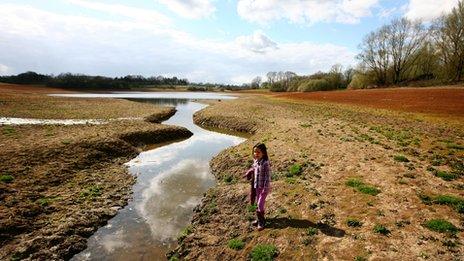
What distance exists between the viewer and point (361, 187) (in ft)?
46.6

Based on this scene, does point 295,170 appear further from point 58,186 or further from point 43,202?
point 58,186

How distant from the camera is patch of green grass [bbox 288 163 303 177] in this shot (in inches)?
680

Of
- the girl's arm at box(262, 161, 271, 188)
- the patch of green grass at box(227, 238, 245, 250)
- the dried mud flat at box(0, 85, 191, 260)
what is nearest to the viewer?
the patch of green grass at box(227, 238, 245, 250)

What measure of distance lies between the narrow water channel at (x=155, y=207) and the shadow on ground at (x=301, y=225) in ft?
12.9

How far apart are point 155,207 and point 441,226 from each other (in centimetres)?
1177

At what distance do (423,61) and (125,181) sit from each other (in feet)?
329

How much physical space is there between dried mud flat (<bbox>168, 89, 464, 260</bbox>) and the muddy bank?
4.43 meters

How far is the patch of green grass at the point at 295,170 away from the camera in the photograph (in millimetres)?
17281

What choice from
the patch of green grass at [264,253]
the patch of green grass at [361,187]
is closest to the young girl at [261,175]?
the patch of green grass at [264,253]

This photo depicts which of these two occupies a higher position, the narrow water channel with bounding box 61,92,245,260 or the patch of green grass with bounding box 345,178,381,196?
the patch of green grass with bounding box 345,178,381,196

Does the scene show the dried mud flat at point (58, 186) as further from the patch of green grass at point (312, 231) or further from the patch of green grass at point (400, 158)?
the patch of green grass at point (400, 158)

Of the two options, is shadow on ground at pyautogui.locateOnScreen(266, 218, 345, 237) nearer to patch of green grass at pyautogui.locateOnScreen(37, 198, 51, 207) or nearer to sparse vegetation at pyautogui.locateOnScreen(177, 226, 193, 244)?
sparse vegetation at pyautogui.locateOnScreen(177, 226, 193, 244)

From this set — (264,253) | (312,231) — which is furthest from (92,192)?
(312,231)

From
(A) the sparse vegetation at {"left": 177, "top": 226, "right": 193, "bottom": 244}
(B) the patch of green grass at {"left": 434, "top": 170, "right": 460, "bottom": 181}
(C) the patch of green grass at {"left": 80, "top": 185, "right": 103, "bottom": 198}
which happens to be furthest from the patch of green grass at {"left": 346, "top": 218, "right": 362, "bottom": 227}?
(C) the patch of green grass at {"left": 80, "top": 185, "right": 103, "bottom": 198}
